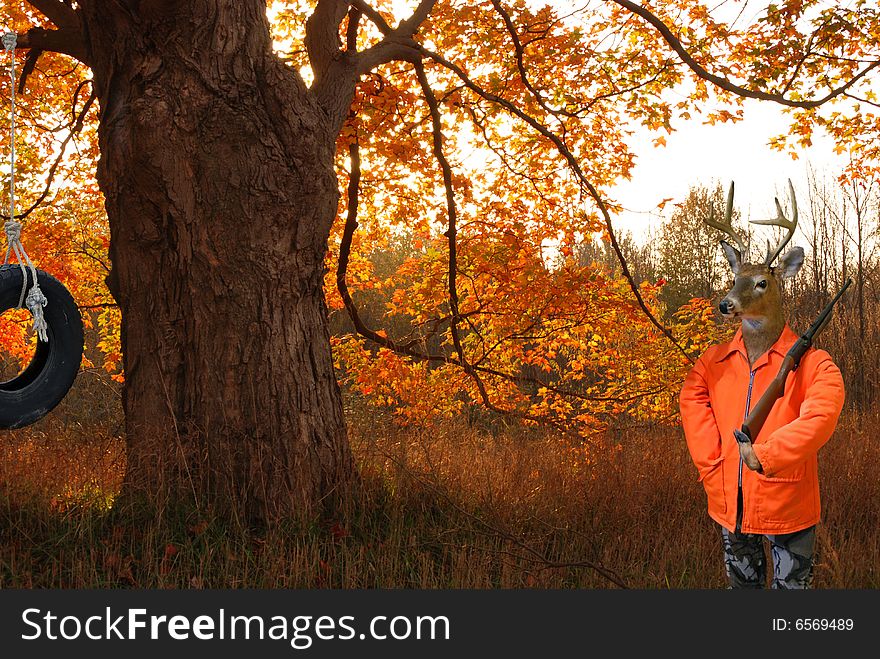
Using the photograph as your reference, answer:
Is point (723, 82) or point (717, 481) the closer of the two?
point (717, 481)

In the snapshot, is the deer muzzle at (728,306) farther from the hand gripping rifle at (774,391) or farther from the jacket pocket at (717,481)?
the jacket pocket at (717,481)

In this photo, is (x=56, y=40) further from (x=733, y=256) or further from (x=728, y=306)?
(x=728, y=306)

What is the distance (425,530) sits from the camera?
492 centimetres

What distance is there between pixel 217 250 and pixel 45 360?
52.8 inches

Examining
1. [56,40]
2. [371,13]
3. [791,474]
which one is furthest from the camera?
[371,13]

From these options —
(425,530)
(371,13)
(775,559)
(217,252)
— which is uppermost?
(371,13)

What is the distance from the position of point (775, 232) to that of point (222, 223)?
9683 mm

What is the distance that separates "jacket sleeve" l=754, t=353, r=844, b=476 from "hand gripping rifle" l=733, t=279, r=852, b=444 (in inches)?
3.2

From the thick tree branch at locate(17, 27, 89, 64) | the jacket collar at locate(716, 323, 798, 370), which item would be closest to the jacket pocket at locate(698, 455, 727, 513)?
the jacket collar at locate(716, 323, 798, 370)

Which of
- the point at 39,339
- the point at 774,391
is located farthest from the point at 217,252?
the point at 774,391

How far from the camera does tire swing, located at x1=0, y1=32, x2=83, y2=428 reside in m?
3.76

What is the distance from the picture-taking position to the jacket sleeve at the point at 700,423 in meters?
3.33

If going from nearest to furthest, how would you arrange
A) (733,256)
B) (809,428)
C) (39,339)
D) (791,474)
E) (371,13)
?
(809,428) → (791,474) → (733,256) → (39,339) → (371,13)

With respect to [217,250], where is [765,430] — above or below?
below
